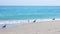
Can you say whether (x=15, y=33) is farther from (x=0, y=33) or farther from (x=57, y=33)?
(x=57, y=33)

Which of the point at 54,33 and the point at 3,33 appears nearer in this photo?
the point at 54,33

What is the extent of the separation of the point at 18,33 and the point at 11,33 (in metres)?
0.47

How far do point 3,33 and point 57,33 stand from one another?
3.43 m

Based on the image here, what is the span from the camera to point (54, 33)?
34.1 feet

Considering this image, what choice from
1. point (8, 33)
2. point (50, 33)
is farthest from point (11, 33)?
point (50, 33)

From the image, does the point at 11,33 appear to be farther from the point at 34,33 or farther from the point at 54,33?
the point at 54,33

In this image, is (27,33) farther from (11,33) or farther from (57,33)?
(57,33)

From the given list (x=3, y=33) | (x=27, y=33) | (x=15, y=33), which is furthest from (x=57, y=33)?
(x=3, y=33)

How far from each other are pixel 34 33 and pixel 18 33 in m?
1.01

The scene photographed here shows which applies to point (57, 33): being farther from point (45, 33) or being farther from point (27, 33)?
point (27, 33)

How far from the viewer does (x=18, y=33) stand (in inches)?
425

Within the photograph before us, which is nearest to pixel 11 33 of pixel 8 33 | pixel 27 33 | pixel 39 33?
pixel 8 33

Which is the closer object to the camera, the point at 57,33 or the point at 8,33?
the point at 57,33

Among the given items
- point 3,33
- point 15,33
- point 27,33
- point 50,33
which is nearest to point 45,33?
point 50,33
